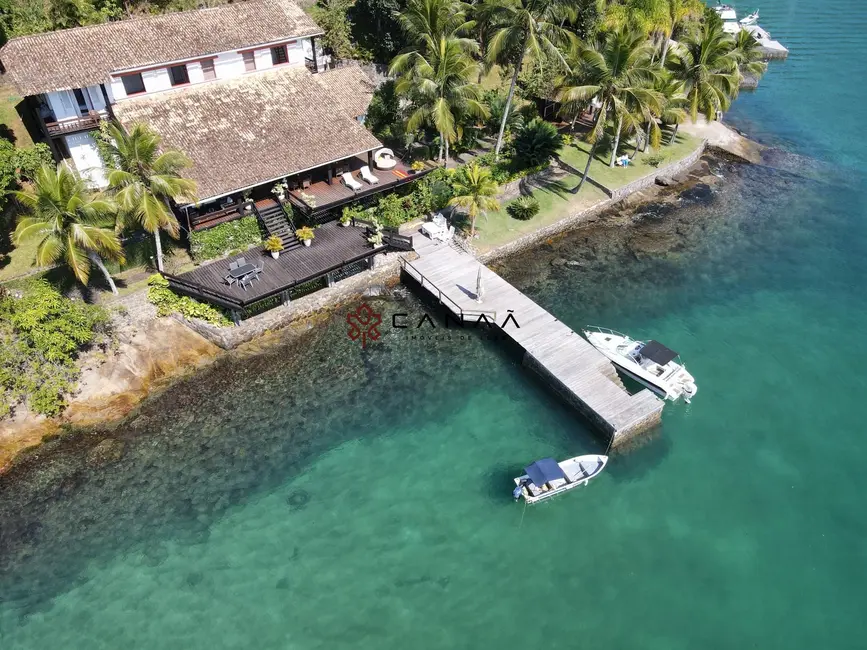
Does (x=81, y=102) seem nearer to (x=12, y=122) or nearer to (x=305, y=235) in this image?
(x=12, y=122)

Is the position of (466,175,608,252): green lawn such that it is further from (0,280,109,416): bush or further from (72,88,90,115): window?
(72,88,90,115): window

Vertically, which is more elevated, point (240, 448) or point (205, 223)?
point (205, 223)

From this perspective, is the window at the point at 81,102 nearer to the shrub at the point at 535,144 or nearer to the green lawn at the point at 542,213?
the green lawn at the point at 542,213

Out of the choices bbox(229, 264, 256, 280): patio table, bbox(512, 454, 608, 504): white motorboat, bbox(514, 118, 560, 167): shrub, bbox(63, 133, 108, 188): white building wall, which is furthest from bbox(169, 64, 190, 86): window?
bbox(512, 454, 608, 504): white motorboat

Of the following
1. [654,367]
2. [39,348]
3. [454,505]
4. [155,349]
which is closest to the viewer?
[454,505]

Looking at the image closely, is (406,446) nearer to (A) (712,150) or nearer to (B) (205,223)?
(B) (205,223)

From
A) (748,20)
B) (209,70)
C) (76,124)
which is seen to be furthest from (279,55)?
(748,20)

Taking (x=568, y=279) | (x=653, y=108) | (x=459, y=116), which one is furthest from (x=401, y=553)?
(x=653, y=108)
